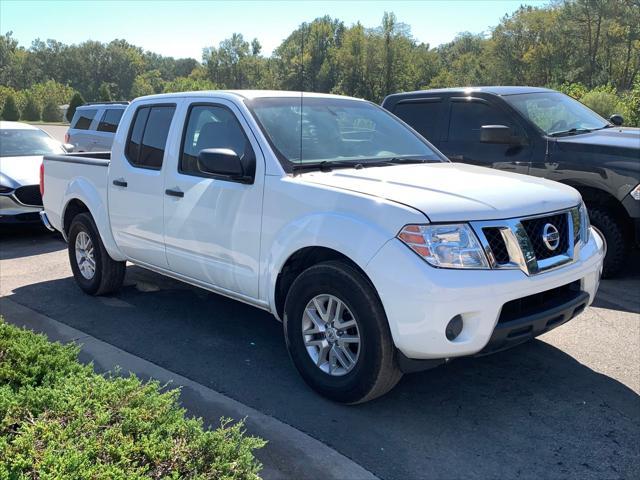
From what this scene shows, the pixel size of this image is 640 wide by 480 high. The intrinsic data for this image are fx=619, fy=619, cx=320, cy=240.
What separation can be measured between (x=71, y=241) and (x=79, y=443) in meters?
4.30

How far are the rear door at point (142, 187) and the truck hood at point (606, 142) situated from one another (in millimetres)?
4095

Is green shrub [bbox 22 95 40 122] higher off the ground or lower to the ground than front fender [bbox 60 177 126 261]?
higher

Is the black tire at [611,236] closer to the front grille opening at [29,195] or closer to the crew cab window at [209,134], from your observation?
the crew cab window at [209,134]

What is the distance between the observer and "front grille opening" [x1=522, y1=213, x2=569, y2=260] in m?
3.58

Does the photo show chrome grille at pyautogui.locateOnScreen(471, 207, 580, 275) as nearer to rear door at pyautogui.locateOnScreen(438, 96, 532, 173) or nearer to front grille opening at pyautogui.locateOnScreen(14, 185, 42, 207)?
rear door at pyautogui.locateOnScreen(438, 96, 532, 173)

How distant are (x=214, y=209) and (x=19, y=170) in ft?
19.7

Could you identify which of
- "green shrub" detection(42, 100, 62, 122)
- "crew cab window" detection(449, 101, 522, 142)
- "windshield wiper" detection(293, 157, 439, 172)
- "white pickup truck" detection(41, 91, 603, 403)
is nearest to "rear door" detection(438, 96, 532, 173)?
"crew cab window" detection(449, 101, 522, 142)

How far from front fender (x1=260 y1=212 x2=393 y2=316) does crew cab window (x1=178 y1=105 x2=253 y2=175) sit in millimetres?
759

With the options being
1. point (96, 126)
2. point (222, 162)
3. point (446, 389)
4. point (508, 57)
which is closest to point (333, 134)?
point (222, 162)

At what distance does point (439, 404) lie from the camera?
3.85m

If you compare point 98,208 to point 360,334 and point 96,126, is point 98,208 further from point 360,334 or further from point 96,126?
point 96,126

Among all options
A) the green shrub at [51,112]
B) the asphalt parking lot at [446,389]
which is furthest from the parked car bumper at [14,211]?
the green shrub at [51,112]

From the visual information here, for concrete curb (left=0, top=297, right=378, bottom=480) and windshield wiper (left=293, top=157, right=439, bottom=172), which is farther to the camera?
windshield wiper (left=293, top=157, right=439, bottom=172)

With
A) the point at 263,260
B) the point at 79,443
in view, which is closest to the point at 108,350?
the point at 263,260
